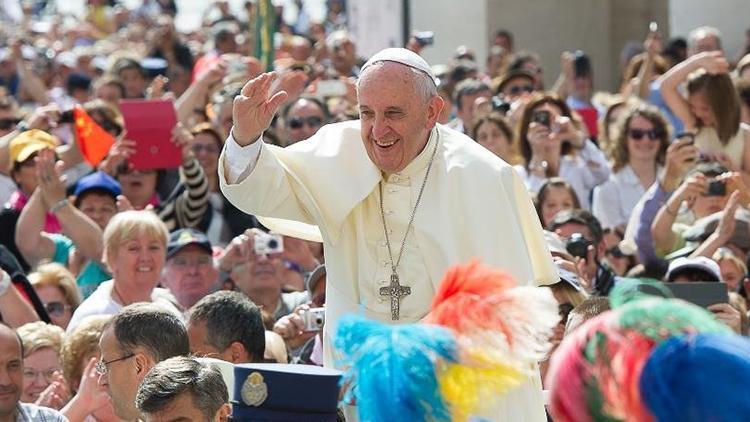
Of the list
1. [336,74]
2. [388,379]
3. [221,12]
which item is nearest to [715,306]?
[388,379]

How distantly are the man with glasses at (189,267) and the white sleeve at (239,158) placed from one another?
356cm

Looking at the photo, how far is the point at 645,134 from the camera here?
10594 millimetres

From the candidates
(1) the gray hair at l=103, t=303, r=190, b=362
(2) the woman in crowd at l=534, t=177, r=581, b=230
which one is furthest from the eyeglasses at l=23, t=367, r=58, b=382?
(2) the woman in crowd at l=534, t=177, r=581, b=230

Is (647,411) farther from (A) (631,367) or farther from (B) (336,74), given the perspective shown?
(B) (336,74)

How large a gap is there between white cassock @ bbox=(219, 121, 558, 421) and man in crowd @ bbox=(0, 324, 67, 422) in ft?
4.20

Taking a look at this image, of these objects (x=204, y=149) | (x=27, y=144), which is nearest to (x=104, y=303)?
(x=27, y=144)

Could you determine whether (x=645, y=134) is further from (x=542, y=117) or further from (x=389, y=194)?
(x=389, y=194)

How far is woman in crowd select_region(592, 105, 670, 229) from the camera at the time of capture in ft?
34.6

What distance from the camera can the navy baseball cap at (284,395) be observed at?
14.5 feet

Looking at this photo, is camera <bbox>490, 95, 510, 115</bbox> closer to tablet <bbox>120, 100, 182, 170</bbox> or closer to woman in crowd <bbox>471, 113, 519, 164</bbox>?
woman in crowd <bbox>471, 113, 519, 164</bbox>

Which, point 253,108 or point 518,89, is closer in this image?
point 253,108

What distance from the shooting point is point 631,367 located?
3.01m

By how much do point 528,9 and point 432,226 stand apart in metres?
13.6

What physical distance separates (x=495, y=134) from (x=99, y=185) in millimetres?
2586
